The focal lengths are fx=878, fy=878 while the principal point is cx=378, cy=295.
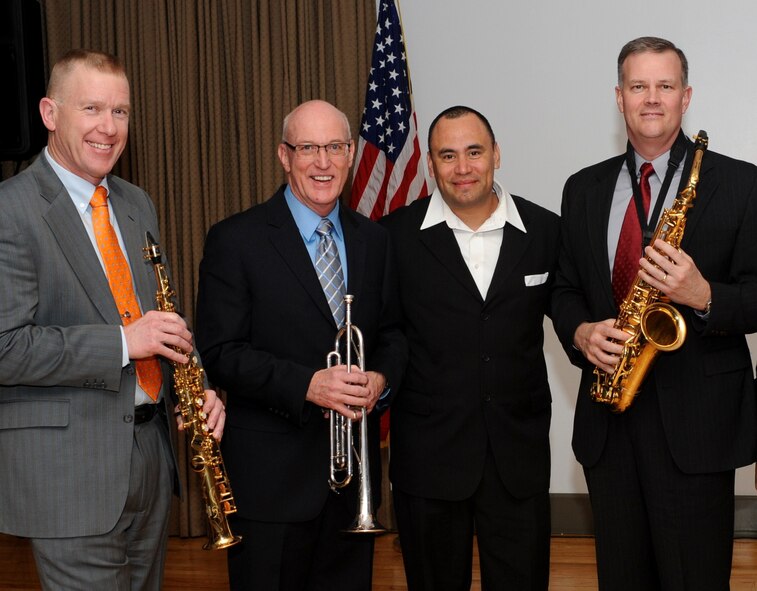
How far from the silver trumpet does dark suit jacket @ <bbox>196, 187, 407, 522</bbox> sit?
61 mm

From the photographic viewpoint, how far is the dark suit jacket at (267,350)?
114 inches

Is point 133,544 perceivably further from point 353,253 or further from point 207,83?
point 207,83

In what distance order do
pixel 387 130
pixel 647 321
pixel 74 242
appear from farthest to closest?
pixel 387 130 < pixel 647 321 < pixel 74 242

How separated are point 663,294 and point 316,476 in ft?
4.25

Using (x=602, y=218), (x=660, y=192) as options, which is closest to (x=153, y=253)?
(x=602, y=218)

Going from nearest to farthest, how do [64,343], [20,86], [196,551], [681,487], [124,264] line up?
[64,343] → [124,264] → [681,487] → [20,86] → [196,551]

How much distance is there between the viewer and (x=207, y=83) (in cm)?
528

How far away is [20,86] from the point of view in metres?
3.77

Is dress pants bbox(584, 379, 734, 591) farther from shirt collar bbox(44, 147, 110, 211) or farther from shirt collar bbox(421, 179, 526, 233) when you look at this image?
shirt collar bbox(44, 147, 110, 211)

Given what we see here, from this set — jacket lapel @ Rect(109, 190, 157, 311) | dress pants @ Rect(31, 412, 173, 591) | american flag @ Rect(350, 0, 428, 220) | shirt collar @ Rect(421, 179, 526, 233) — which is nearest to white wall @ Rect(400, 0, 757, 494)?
american flag @ Rect(350, 0, 428, 220)

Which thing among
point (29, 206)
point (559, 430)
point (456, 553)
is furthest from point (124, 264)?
point (559, 430)

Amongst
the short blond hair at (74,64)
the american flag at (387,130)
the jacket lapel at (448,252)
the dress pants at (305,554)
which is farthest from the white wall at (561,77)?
the short blond hair at (74,64)

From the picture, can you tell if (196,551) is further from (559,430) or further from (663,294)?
(663,294)

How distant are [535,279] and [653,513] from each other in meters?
0.92
